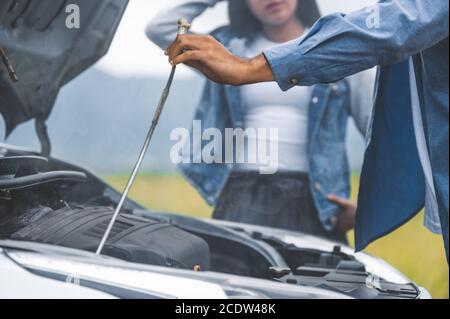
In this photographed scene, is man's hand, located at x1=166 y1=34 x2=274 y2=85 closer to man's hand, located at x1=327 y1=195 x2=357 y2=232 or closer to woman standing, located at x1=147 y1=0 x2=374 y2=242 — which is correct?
woman standing, located at x1=147 y1=0 x2=374 y2=242

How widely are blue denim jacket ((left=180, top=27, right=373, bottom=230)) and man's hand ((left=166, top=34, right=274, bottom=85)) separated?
44 centimetres

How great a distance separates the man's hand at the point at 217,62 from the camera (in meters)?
1.90

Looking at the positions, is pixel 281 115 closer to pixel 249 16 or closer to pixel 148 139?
pixel 249 16

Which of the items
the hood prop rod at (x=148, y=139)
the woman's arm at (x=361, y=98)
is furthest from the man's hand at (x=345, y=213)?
the hood prop rod at (x=148, y=139)

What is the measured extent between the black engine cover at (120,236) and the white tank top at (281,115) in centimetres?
31

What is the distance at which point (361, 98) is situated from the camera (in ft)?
8.00

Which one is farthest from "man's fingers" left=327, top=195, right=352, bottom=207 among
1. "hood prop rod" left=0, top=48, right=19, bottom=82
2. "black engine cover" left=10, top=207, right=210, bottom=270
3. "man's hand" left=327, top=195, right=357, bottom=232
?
"hood prop rod" left=0, top=48, right=19, bottom=82

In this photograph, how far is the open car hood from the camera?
2.27 metres

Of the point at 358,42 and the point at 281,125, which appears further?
the point at 281,125

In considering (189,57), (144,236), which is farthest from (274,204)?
(189,57)

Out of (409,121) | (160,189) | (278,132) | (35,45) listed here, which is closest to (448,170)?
(409,121)

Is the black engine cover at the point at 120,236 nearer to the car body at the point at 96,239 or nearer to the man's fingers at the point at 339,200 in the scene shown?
the car body at the point at 96,239

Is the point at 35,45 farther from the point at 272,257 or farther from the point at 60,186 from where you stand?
the point at 272,257

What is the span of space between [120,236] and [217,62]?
549 millimetres
